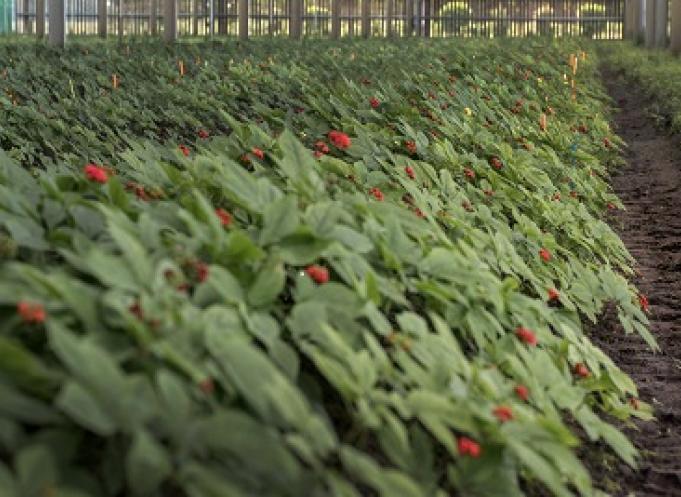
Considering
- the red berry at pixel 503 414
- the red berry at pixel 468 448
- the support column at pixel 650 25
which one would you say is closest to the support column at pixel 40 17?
the support column at pixel 650 25

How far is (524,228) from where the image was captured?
171 inches

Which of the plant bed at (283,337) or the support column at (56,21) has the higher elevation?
the support column at (56,21)

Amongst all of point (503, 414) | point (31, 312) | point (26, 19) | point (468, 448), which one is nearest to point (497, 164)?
point (503, 414)

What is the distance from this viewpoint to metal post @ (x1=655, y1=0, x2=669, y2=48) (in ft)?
93.9

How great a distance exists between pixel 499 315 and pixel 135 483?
1483 mm

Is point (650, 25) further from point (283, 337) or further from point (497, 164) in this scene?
point (283, 337)

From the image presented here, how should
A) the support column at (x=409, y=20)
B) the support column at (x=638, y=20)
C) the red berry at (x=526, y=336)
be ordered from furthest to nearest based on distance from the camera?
1. the support column at (x=409, y=20)
2. the support column at (x=638, y=20)
3. the red berry at (x=526, y=336)

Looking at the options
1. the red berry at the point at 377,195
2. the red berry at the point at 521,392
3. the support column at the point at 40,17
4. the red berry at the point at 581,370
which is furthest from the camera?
the support column at the point at 40,17

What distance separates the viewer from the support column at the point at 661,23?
93.9 ft

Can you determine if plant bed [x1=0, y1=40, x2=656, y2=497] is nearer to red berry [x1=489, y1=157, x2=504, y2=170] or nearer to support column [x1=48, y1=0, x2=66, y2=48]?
red berry [x1=489, y1=157, x2=504, y2=170]

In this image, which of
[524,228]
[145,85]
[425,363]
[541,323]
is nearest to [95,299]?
[425,363]

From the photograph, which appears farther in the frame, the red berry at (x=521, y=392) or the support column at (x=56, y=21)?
the support column at (x=56, y=21)

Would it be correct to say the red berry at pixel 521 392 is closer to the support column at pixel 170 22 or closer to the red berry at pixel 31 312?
the red berry at pixel 31 312

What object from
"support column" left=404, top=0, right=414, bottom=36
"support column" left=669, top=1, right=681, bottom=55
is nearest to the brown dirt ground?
"support column" left=669, top=1, right=681, bottom=55
